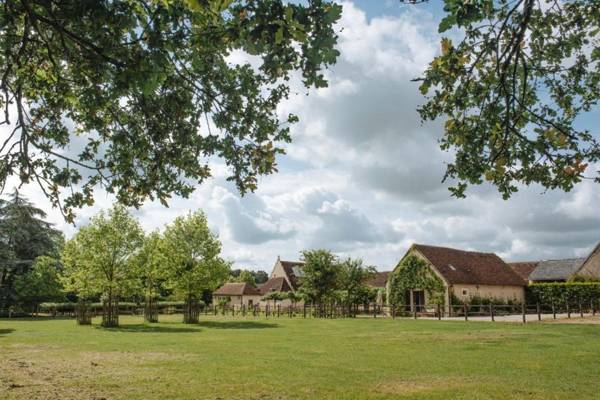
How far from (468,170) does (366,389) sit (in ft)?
15.2

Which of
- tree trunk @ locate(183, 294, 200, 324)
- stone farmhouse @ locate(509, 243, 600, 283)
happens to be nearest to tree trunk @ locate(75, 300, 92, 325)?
tree trunk @ locate(183, 294, 200, 324)

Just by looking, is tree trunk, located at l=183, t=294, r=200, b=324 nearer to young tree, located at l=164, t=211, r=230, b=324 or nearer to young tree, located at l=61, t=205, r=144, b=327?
young tree, located at l=164, t=211, r=230, b=324

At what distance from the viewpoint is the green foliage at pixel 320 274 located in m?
42.0

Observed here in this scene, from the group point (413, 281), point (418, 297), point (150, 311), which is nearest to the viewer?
point (150, 311)

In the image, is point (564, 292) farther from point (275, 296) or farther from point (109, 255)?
→ point (109, 255)

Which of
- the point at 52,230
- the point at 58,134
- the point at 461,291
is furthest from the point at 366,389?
the point at 52,230

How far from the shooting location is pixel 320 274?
137 ft

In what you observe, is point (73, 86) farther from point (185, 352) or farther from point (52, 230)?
point (52, 230)

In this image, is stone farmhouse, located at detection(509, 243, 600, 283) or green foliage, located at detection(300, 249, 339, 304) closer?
green foliage, located at detection(300, 249, 339, 304)

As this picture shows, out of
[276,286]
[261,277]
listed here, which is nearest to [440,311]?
[276,286]

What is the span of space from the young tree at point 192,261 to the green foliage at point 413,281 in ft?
49.1

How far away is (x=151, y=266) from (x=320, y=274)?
1449 centimetres

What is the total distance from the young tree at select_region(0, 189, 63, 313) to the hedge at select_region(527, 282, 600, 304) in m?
47.1

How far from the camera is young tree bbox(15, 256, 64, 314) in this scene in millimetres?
46500
